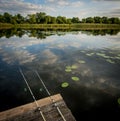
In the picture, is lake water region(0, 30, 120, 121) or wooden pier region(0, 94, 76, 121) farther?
lake water region(0, 30, 120, 121)

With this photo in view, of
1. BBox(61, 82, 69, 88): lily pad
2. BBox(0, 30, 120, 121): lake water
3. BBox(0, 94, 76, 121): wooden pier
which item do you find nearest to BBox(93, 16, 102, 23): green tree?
BBox(0, 30, 120, 121): lake water

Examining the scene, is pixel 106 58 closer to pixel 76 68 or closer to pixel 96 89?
pixel 76 68

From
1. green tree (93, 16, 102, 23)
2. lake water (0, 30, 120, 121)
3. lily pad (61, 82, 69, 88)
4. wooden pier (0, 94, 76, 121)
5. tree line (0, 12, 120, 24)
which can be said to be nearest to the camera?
wooden pier (0, 94, 76, 121)

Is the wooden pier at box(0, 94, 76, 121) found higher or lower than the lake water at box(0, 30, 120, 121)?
higher

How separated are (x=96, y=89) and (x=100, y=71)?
2485 mm

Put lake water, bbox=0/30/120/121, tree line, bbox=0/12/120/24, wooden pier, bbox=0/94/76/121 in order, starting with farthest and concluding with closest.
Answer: tree line, bbox=0/12/120/24 < lake water, bbox=0/30/120/121 < wooden pier, bbox=0/94/76/121

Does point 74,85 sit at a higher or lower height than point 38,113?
lower

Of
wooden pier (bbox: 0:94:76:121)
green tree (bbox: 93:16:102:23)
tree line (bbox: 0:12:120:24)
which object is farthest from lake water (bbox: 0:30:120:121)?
green tree (bbox: 93:16:102:23)

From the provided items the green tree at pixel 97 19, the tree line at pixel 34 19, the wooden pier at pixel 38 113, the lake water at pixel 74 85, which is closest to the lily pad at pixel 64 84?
the lake water at pixel 74 85

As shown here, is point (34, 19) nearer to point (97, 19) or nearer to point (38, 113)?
point (97, 19)

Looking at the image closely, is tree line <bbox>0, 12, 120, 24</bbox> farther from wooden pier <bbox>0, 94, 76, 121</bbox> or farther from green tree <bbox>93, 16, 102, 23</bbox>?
wooden pier <bbox>0, 94, 76, 121</bbox>

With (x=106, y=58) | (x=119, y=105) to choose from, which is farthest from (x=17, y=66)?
(x=106, y=58)

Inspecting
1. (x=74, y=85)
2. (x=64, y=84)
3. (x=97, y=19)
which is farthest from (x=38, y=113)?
(x=97, y=19)

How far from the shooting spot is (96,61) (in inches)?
407
